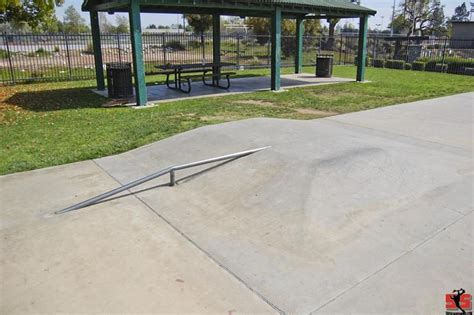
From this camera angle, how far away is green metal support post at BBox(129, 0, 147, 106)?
10086mm

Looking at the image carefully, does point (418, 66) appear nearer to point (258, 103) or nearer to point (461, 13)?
point (258, 103)

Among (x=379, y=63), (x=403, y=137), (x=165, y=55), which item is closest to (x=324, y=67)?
(x=379, y=63)

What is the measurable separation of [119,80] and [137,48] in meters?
1.73

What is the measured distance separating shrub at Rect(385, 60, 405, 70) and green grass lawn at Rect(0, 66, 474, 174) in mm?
8337

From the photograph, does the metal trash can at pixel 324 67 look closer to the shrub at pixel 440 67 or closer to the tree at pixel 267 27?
the shrub at pixel 440 67

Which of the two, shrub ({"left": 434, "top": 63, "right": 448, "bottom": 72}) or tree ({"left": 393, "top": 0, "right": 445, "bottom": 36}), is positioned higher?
tree ({"left": 393, "top": 0, "right": 445, "bottom": 36})

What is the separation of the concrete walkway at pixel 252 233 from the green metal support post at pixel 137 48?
4.81 meters

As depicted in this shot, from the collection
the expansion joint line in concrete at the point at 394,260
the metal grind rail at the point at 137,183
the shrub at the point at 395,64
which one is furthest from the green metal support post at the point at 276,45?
the shrub at the point at 395,64

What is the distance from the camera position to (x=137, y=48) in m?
10.4

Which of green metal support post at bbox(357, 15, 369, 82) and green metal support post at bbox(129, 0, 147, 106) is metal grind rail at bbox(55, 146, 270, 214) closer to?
green metal support post at bbox(129, 0, 147, 106)

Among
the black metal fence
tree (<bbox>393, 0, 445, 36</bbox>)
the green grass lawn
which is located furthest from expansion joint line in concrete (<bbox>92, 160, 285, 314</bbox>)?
tree (<bbox>393, 0, 445, 36</bbox>)

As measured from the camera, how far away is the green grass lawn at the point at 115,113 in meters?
6.77

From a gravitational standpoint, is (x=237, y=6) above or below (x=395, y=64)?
above

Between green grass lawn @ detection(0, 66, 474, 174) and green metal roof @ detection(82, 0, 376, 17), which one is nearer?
green grass lawn @ detection(0, 66, 474, 174)
